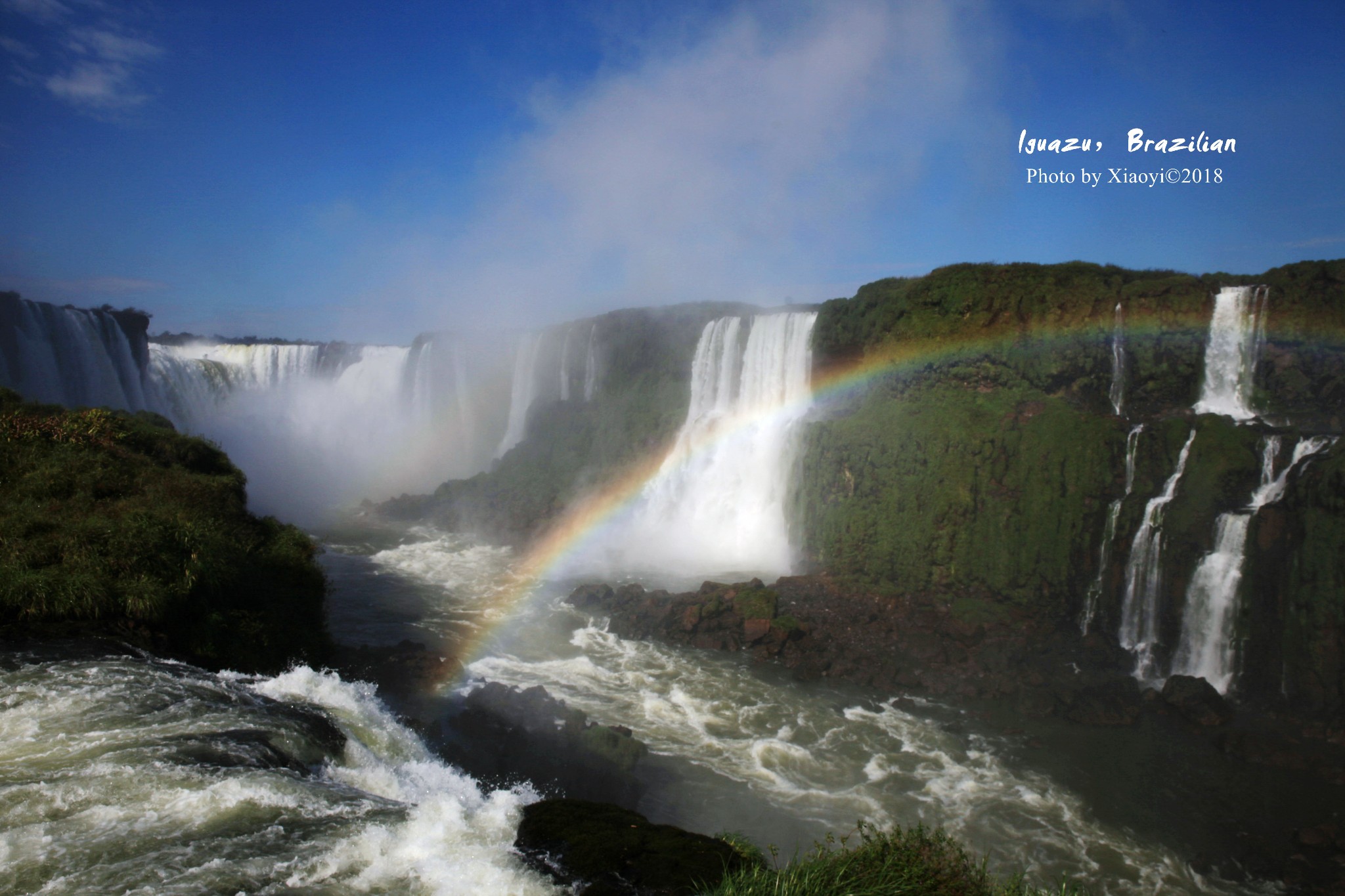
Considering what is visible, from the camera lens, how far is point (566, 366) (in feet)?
135

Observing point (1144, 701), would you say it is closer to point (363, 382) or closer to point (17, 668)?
point (17, 668)

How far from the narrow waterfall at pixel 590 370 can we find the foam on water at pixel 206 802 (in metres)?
32.1

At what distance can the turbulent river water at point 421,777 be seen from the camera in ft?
18.0

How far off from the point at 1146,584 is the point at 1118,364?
704 centimetres

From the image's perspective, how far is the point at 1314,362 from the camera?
59.8ft

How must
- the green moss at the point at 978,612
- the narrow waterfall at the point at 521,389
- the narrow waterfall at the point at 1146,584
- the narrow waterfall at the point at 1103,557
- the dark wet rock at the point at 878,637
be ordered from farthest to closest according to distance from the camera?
the narrow waterfall at the point at 521,389
the green moss at the point at 978,612
the narrow waterfall at the point at 1103,557
the narrow waterfall at the point at 1146,584
the dark wet rock at the point at 878,637

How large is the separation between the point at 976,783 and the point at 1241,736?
559cm

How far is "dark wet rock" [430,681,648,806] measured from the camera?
11805 mm

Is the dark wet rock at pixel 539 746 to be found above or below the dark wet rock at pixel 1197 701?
below

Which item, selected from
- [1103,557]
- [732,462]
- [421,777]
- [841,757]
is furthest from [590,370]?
[421,777]

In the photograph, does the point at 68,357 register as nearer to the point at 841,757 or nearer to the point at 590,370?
the point at 590,370

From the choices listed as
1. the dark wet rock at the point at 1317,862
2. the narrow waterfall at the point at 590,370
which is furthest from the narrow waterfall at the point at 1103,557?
the narrow waterfall at the point at 590,370

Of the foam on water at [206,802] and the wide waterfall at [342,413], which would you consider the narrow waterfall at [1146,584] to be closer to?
the foam on water at [206,802]

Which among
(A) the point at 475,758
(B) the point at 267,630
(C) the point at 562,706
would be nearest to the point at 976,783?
(C) the point at 562,706
